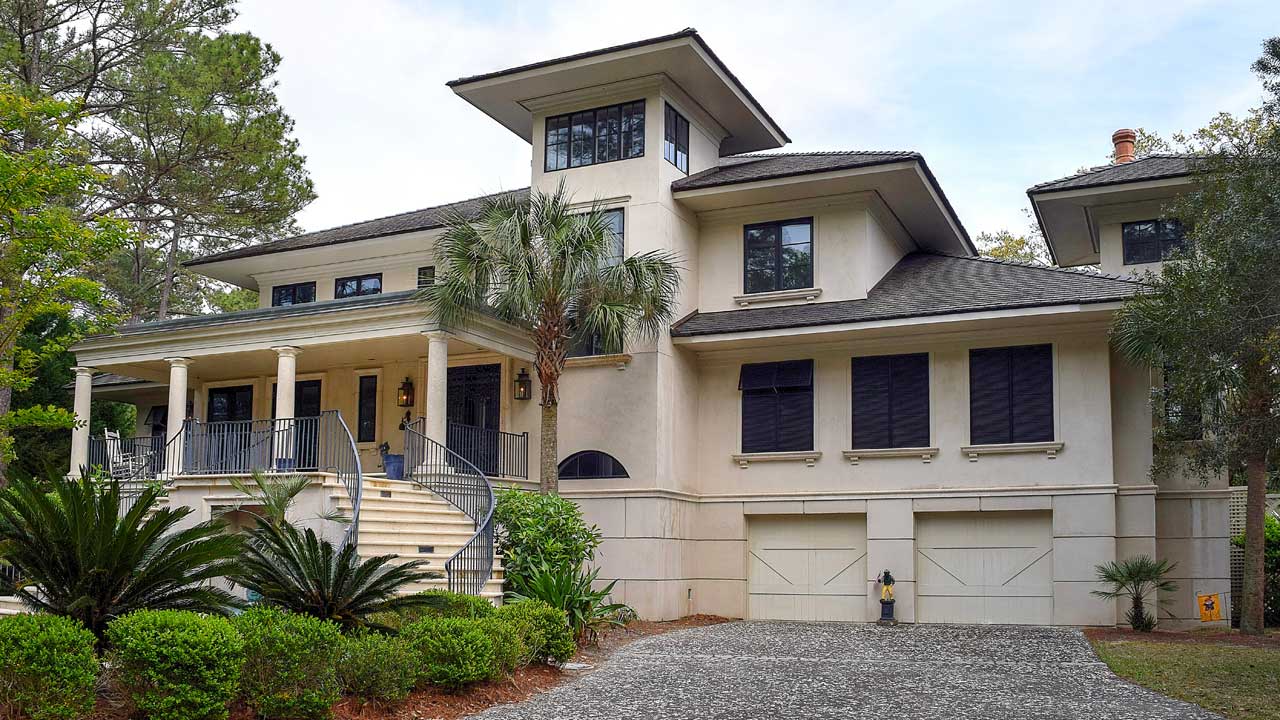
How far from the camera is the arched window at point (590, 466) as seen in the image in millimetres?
20172

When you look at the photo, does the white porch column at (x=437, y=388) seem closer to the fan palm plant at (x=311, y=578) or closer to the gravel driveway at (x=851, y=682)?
the gravel driveway at (x=851, y=682)

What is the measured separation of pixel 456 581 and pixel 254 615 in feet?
18.5

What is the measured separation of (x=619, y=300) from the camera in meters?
18.4

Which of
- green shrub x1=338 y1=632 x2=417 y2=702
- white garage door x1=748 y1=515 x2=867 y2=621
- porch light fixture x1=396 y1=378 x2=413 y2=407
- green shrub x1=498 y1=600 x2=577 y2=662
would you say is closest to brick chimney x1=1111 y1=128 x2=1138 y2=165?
white garage door x1=748 y1=515 x2=867 y2=621

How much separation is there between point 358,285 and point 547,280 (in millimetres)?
7973

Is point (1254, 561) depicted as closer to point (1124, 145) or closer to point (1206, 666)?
point (1206, 666)

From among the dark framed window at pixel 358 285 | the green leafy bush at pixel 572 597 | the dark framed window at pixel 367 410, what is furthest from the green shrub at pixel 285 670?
the dark framed window at pixel 358 285

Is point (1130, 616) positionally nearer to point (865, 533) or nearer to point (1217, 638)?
point (1217, 638)

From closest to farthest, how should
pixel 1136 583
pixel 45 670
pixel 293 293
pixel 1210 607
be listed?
pixel 45 670 → pixel 1136 583 → pixel 1210 607 → pixel 293 293

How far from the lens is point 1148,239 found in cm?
2141

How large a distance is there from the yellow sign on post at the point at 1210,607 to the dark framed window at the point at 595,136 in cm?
1220

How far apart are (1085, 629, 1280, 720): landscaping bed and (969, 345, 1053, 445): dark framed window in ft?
11.6

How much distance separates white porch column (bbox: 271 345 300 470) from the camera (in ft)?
61.3

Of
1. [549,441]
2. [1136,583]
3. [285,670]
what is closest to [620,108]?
[549,441]
